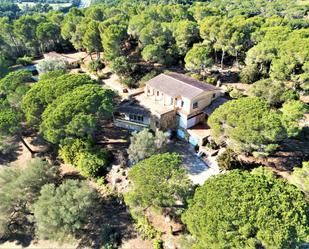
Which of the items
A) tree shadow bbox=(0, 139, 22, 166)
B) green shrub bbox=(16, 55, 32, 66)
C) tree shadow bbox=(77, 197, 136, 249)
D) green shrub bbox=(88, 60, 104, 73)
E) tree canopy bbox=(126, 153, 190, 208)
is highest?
tree canopy bbox=(126, 153, 190, 208)

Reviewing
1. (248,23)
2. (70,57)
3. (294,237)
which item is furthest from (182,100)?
(70,57)

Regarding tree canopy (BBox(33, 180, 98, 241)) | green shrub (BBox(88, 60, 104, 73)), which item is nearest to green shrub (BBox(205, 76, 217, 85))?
green shrub (BBox(88, 60, 104, 73))

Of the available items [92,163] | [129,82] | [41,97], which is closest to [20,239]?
[92,163]

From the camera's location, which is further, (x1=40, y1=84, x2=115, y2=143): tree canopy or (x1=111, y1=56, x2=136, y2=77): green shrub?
(x1=111, y1=56, x2=136, y2=77): green shrub

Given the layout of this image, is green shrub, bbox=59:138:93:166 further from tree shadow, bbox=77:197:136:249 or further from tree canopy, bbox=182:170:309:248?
tree canopy, bbox=182:170:309:248

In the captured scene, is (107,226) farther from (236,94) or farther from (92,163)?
(236,94)
